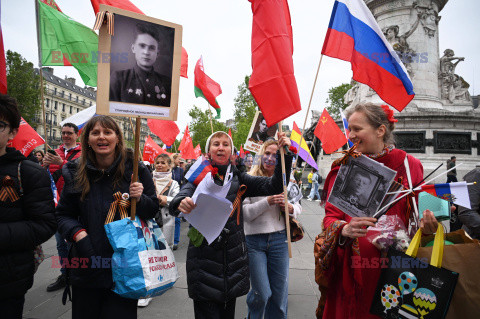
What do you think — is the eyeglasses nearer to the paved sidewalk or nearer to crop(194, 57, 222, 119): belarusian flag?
the paved sidewalk

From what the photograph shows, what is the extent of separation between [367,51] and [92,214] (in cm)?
273

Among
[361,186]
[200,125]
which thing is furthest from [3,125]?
[200,125]

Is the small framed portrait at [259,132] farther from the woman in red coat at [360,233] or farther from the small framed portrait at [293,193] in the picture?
the woman in red coat at [360,233]

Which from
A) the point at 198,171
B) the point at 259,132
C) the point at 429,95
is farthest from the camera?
the point at 429,95

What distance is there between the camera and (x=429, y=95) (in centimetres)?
→ 1656

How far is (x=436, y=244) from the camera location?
1.46 meters

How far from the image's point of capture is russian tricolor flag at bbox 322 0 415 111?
269 cm

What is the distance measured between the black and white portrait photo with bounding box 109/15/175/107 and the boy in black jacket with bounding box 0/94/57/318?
70 centimetres

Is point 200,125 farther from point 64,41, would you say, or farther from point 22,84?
point 64,41

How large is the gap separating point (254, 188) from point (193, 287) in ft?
3.23

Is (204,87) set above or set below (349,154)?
above

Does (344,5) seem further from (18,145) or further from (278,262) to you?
(18,145)

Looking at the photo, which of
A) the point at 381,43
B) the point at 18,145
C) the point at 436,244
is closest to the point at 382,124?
the point at 436,244

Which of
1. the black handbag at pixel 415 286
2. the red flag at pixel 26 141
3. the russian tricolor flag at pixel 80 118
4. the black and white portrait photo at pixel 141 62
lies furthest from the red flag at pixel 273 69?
the red flag at pixel 26 141
